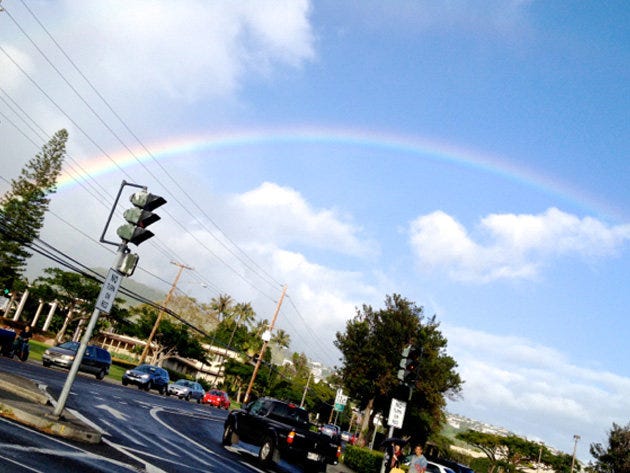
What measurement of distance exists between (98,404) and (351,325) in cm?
3212

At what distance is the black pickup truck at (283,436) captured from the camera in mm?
12586

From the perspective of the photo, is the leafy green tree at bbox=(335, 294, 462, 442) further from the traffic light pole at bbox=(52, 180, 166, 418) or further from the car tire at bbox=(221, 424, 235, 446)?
the traffic light pole at bbox=(52, 180, 166, 418)

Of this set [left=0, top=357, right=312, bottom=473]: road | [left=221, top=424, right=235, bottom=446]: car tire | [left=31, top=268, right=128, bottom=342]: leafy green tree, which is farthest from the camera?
[left=31, top=268, right=128, bottom=342]: leafy green tree

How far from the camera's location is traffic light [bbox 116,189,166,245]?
9.73m

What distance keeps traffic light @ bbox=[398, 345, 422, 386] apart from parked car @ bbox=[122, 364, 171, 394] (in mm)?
25524

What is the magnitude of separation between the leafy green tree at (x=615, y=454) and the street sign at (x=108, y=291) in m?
61.1

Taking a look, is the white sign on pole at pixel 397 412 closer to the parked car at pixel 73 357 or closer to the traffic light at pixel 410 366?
the traffic light at pixel 410 366

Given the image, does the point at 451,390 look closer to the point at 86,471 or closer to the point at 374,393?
the point at 374,393

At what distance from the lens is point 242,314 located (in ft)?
346

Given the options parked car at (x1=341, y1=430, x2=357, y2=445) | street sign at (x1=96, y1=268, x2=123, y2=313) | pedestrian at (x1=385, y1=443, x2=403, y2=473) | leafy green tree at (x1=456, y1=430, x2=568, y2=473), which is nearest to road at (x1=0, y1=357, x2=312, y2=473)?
street sign at (x1=96, y1=268, x2=123, y2=313)

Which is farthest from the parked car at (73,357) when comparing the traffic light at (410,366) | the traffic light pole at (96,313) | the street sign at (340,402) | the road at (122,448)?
the traffic light at (410,366)

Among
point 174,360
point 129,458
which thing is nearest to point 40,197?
point 174,360

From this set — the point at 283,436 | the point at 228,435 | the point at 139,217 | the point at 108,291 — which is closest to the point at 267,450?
the point at 283,436

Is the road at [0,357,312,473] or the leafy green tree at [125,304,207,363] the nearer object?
the road at [0,357,312,473]
